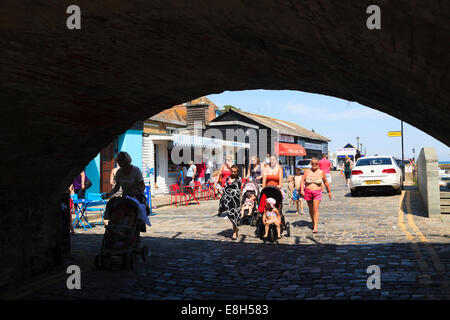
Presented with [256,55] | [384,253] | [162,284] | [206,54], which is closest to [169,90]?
[206,54]

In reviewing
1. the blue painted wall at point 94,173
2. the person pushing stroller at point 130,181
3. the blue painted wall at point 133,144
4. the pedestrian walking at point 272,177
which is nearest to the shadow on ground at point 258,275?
the person pushing stroller at point 130,181

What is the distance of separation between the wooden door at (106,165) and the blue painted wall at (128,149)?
0.85 ft

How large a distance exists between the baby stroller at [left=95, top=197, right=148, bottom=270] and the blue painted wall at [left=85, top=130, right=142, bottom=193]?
12.1 meters

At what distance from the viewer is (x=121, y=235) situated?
21.9ft

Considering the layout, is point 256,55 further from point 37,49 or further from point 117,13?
point 37,49

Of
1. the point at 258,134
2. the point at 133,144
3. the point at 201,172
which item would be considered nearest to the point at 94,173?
the point at 133,144

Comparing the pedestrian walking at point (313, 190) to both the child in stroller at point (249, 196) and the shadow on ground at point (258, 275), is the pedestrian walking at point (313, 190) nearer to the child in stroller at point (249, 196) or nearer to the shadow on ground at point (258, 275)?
the child in stroller at point (249, 196)

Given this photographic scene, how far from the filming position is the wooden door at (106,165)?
61.7 feet

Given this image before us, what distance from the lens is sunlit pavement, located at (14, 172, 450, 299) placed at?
5266 mm

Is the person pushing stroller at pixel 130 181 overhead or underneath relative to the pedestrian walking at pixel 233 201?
overhead
